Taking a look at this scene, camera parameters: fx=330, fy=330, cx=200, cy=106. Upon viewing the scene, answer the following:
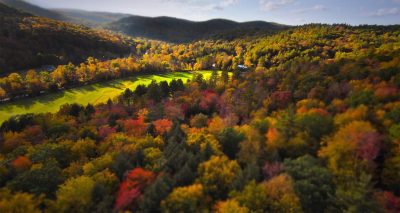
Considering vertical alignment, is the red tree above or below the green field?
above

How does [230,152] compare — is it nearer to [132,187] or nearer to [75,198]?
[132,187]

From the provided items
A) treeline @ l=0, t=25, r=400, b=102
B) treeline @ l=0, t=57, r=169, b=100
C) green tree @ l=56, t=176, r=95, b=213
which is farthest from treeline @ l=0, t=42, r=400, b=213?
treeline @ l=0, t=25, r=400, b=102

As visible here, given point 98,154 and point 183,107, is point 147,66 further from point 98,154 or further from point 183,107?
point 98,154

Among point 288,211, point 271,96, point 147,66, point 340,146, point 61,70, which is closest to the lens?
point 288,211

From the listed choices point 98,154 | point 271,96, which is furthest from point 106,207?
point 271,96

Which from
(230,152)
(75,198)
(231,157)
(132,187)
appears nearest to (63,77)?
(230,152)

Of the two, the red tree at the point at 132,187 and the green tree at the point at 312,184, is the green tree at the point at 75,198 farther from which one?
the green tree at the point at 312,184

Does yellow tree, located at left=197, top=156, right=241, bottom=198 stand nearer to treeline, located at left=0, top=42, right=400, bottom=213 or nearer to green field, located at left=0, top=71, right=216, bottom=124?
treeline, located at left=0, top=42, right=400, bottom=213

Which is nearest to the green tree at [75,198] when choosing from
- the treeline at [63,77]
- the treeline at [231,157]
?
the treeline at [231,157]
